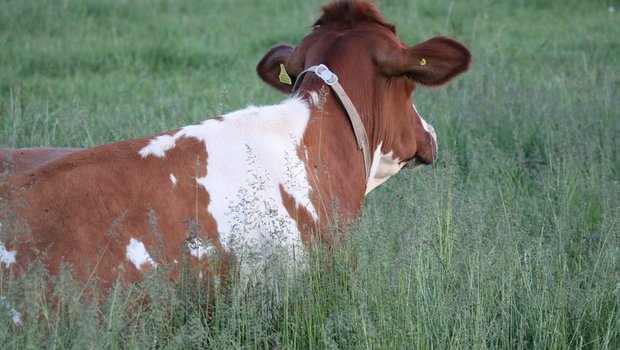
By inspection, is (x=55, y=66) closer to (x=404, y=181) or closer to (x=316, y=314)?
(x=404, y=181)

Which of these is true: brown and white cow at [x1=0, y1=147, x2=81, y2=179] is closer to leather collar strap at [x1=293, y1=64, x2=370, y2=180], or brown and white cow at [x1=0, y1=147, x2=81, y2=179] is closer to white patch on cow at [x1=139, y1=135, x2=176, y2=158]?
white patch on cow at [x1=139, y1=135, x2=176, y2=158]

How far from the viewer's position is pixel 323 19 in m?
5.08

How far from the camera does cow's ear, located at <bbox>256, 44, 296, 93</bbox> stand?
211 inches

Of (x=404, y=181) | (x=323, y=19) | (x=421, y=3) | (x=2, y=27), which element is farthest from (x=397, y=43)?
(x=421, y=3)

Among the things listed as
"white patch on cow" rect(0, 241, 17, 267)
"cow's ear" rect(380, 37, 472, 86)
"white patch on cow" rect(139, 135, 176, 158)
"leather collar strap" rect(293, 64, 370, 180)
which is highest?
"cow's ear" rect(380, 37, 472, 86)

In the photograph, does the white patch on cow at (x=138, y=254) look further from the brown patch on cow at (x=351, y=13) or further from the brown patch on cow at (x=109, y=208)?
the brown patch on cow at (x=351, y=13)

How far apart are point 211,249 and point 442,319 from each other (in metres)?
0.95

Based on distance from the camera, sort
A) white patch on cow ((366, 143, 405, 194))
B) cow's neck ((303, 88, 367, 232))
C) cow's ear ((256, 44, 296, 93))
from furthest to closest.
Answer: cow's ear ((256, 44, 296, 93))
white patch on cow ((366, 143, 405, 194))
cow's neck ((303, 88, 367, 232))

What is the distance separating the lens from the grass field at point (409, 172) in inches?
157

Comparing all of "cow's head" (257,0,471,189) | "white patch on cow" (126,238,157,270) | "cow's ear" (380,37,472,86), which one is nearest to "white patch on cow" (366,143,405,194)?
"cow's head" (257,0,471,189)

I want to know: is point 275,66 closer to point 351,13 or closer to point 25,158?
point 351,13

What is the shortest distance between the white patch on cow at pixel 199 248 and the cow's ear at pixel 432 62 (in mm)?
1332

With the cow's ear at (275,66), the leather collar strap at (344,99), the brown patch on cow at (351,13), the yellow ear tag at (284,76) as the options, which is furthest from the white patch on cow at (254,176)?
the cow's ear at (275,66)

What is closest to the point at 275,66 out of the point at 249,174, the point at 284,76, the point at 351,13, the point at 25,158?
the point at 284,76
